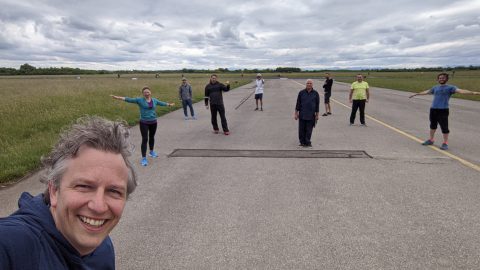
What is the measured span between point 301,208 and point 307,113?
478 cm

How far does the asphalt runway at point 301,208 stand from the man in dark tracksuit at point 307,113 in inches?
14.5

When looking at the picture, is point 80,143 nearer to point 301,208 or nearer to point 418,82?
point 301,208

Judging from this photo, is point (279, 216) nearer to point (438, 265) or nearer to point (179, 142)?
point (438, 265)

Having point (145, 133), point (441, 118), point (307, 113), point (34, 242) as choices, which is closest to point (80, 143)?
point (34, 242)

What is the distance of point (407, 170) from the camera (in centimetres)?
643

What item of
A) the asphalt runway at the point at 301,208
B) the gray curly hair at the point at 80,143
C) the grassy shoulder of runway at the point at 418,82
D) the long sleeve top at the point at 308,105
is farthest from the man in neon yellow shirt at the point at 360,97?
the grassy shoulder of runway at the point at 418,82

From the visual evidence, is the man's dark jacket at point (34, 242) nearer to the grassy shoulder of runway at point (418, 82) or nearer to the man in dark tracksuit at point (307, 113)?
the man in dark tracksuit at point (307, 113)

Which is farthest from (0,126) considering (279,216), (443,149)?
(443,149)

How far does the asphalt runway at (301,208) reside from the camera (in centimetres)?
336

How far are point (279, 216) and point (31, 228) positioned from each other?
3446mm

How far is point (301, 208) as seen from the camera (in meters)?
4.58

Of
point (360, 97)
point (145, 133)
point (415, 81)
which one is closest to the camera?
point (145, 133)

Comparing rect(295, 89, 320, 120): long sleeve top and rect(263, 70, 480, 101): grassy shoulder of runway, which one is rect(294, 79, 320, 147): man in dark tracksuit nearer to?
rect(295, 89, 320, 120): long sleeve top

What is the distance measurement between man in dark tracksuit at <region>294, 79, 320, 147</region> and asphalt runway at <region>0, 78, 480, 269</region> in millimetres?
368
